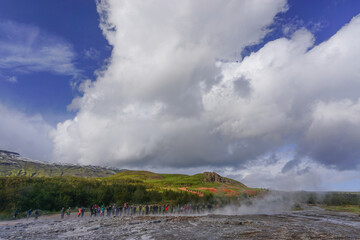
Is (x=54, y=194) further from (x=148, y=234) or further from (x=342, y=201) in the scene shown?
(x=342, y=201)

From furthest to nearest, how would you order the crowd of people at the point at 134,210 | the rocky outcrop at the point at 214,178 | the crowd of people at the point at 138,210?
the rocky outcrop at the point at 214,178 → the crowd of people at the point at 138,210 → the crowd of people at the point at 134,210

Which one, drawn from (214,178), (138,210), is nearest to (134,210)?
(138,210)

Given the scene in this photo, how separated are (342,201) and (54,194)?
78189mm

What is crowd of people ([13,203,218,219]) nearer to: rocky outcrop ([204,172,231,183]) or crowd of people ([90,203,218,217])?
crowd of people ([90,203,218,217])

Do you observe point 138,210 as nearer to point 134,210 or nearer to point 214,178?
point 134,210

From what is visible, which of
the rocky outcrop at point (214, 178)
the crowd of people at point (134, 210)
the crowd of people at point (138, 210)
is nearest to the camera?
the crowd of people at point (134, 210)

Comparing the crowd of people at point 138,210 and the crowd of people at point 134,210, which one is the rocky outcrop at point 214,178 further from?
the crowd of people at point 138,210

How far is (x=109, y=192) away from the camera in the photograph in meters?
56.4

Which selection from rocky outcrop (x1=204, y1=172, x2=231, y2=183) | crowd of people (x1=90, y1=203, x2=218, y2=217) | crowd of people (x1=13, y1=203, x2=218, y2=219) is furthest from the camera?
rocky outcrop (x1=204, y1=172, x2=231, y2=183)

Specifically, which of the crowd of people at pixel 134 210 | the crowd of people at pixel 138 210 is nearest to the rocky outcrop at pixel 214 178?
the crowd of people at pixel 134 210

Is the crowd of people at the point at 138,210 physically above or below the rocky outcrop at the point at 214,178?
below

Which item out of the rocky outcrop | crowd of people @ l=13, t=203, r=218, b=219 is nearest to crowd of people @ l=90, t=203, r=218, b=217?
crowd of people @ l=13, t=203, r=218, b=219

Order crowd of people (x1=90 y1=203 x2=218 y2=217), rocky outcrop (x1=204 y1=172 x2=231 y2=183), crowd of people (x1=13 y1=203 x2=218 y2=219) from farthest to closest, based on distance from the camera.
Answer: rocky outcrop (x1=204 y1=172 x2=231 y2=183) < crowd of people (x1=90 y1=203 x2=218 y2=217) < crowd of people (x1=13 y1=203 x2=218 y2=219)

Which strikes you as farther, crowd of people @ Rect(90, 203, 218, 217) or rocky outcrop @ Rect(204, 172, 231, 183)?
rocky outcrop @ Rect(204, 172, 231, 183)
